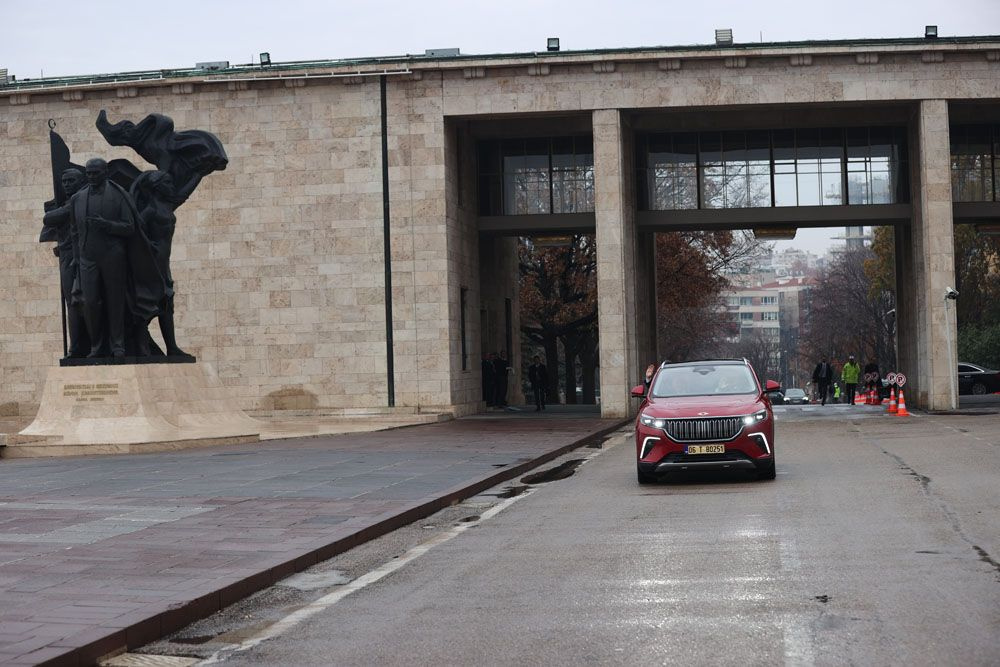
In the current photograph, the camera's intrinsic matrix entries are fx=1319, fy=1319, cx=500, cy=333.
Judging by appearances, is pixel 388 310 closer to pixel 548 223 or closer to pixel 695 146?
pixel 548 223

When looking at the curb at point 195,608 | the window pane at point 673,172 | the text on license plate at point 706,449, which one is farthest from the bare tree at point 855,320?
the curb at point 195,608

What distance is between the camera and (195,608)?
8.26 metres

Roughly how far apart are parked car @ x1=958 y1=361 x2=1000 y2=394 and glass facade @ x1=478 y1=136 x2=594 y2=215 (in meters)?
23.7

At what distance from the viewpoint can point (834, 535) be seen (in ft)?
36.2

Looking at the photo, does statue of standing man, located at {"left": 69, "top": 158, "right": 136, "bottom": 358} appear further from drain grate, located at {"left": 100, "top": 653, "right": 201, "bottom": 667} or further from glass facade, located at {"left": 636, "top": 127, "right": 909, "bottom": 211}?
glass facade, located at {"left": 636, "top": 127, "right": 909, "bottom": 211}

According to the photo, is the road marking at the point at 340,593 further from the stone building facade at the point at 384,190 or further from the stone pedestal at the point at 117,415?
the stone building facade at the point at 384,190

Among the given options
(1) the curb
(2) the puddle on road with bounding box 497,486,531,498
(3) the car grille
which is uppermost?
(3) the car grille

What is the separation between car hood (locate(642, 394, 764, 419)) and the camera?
54.2ft

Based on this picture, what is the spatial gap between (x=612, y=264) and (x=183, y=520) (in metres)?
24.0

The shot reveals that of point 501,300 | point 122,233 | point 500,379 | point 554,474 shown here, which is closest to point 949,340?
point 500,379

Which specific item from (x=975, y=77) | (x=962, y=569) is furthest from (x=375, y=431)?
(x=962, y=569)

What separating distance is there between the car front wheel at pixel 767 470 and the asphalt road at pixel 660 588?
1.19m

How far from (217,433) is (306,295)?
38.6ft

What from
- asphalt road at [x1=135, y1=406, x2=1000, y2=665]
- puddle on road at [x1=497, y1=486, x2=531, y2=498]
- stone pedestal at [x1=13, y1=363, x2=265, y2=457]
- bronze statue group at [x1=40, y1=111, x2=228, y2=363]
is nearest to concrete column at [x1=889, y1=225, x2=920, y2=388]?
bronze statue group at [x1=40, y1=111, x2=228, y2=363]
